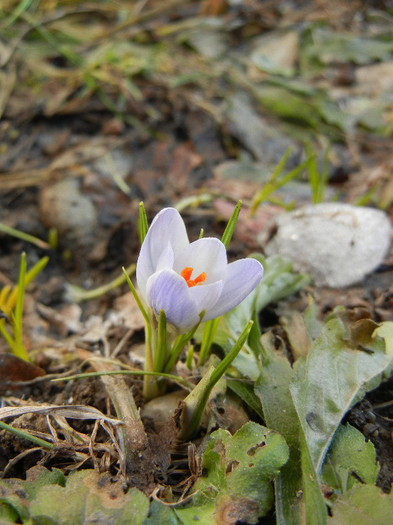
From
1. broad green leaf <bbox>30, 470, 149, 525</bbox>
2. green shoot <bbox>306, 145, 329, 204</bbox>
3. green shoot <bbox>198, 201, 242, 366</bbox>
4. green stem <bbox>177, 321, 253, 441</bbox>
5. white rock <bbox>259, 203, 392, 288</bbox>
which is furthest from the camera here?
green shoot <bbox>306, 145, 329, 204</bbox>

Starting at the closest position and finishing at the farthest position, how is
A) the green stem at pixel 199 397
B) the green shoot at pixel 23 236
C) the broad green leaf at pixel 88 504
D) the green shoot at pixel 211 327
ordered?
1. the broad green leaf at pixel 88 504
2. the green stem at pixel 199 397
3. the green shoot at pixel 211 327
4. the green shoot at pixel 23 236

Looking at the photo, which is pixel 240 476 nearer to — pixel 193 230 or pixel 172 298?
pixel 172 298

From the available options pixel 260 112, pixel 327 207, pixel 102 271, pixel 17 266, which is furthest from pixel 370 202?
pixel 17 266

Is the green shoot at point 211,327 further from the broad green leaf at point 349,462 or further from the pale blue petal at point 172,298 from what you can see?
the broad green leaf at point 349,462

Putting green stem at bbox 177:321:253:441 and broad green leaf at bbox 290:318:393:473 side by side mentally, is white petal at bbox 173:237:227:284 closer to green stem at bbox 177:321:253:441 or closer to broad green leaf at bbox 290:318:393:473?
green stem at bbox 177:321:253:441

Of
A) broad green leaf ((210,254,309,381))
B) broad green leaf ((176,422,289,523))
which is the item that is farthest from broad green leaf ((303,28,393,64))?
broad green leaf ((176,422,289,523))

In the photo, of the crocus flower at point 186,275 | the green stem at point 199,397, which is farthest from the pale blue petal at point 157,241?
the green stem at point 199,397
